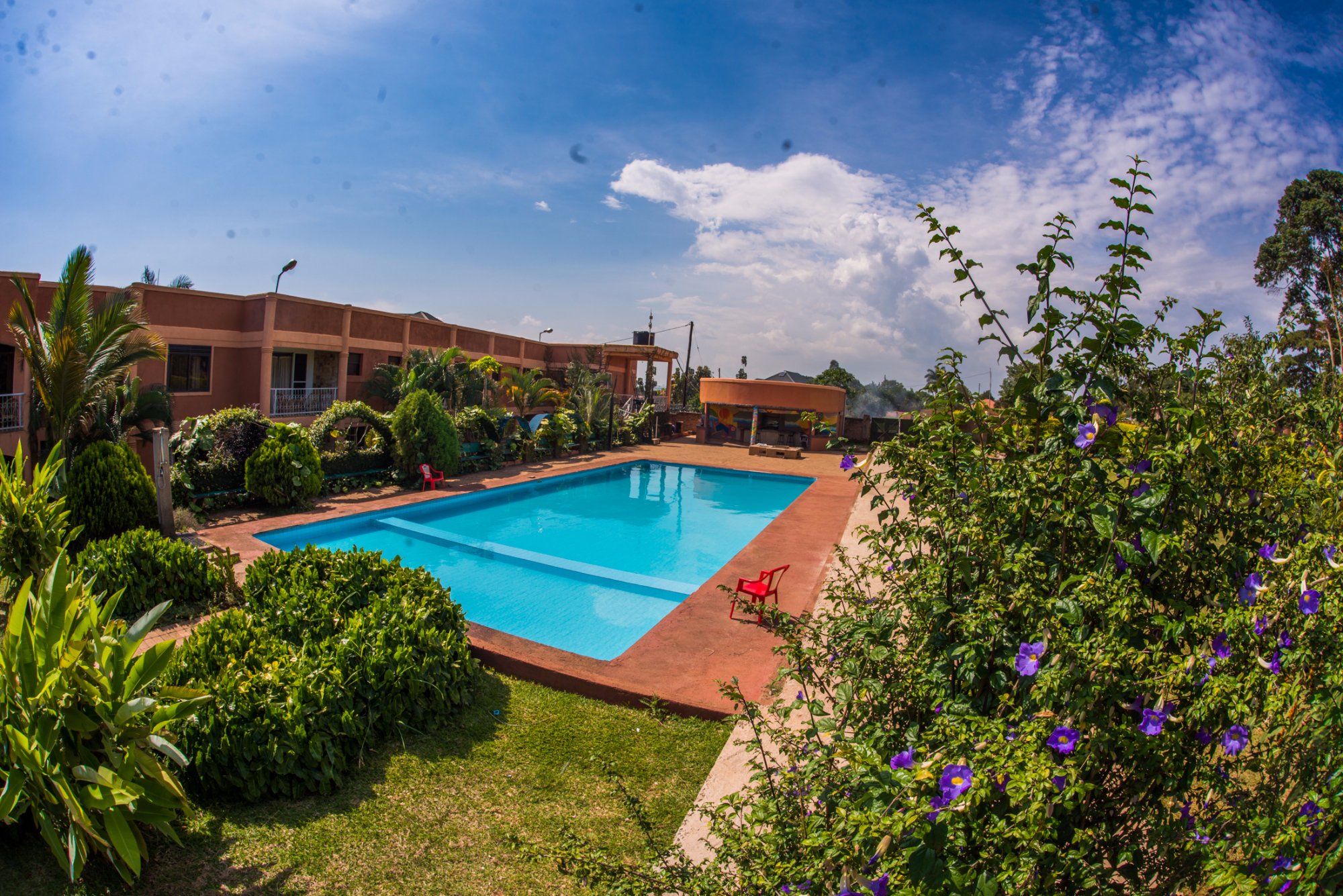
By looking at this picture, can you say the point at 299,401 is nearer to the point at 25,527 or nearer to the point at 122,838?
the point at 25,527

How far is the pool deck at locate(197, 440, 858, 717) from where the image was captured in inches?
238

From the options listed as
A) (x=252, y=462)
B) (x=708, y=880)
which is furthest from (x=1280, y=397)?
(x=252, y=462)

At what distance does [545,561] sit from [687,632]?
4.61 meters

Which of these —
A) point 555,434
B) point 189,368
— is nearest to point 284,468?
point 189,368

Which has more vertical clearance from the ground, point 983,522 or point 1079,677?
point 983,522

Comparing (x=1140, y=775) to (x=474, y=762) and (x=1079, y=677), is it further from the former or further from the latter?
(x=474, y=762)

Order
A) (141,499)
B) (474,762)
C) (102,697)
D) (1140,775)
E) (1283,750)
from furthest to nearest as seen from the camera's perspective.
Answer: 1. (141,499)
2. (474,762)
3. (102,697)
4. (1140,775)
5. (1283,750)

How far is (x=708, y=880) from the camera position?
2266mm

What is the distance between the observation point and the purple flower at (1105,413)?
221 centimetres

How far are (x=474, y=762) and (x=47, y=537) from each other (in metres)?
4.72

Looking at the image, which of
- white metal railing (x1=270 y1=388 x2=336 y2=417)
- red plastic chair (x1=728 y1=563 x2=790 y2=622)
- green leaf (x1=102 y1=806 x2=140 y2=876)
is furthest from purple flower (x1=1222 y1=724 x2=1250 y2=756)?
white metal railing (x1=270 y1=388 x2=336 y2=417)

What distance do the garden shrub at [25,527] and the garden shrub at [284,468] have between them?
5536 millimetres

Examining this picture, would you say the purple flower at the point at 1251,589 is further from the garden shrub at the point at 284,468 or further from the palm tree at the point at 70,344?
the garden shrub at the point at 284,468

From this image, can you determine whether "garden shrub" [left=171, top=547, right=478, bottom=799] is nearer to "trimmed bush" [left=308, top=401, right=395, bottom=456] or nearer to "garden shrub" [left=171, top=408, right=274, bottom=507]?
"garden shrub" [left=171, top=408, right=274, bottom=507]
